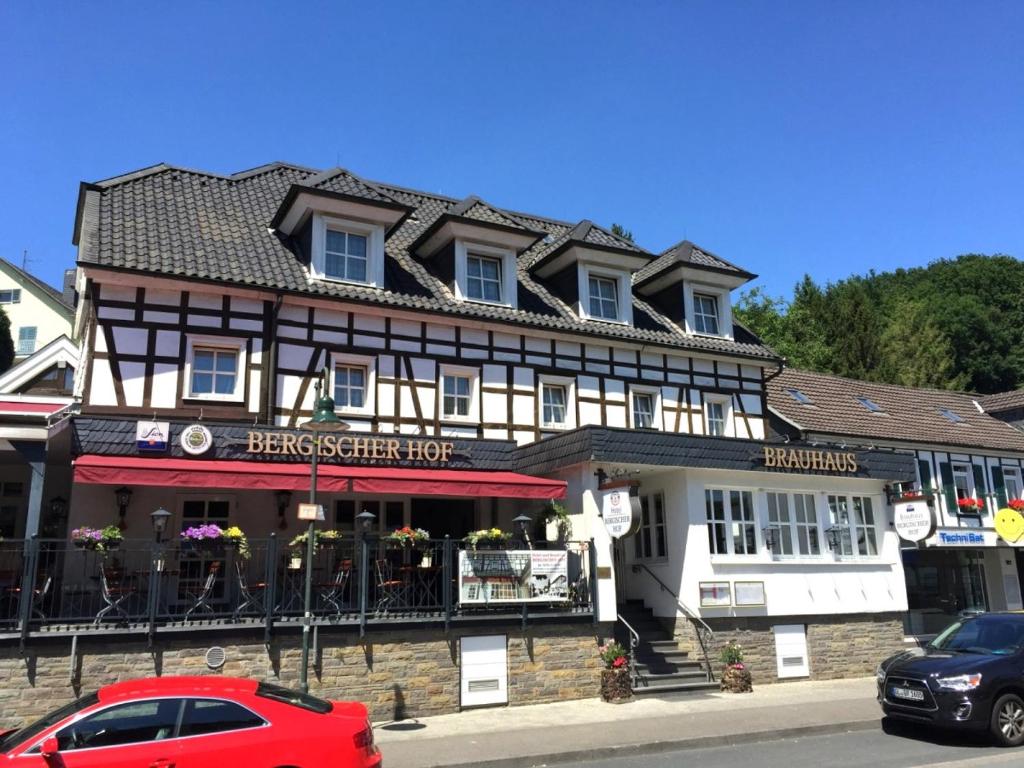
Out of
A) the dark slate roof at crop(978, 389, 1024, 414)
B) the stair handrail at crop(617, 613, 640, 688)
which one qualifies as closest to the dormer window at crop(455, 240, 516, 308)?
the stair handrail at crop(617, 613, 640, 688)

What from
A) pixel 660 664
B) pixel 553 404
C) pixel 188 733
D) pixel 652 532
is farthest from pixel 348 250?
pixel 188 733

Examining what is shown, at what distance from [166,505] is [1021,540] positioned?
26.7 metres

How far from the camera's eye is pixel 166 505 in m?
16.5

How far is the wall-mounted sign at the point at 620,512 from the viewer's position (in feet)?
51.1

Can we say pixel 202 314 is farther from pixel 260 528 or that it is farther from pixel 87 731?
pixel 87 731

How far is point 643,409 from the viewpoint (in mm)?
22141

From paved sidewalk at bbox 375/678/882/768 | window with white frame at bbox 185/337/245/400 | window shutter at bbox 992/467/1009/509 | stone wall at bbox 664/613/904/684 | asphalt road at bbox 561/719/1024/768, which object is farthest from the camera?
window shutter at bbox 992/467/1009/509

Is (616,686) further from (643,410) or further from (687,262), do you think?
(687,262)

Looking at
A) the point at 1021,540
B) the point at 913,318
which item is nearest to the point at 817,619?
the point at 1021,540

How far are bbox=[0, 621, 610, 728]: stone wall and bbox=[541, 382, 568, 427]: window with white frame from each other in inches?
242

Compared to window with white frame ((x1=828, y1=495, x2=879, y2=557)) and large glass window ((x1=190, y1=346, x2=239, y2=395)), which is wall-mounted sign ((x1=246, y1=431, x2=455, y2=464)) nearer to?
large glass window ((x1=190, y1=346, x2=239, y2=395))

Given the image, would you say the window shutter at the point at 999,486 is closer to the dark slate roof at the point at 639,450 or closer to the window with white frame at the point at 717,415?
the window with white frame at the point at 717,415

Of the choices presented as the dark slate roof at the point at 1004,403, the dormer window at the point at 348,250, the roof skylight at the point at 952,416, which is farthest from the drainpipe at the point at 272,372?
the dark slate roof at the point at 1004,403

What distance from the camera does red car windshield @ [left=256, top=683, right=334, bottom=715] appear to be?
837 centimetres
